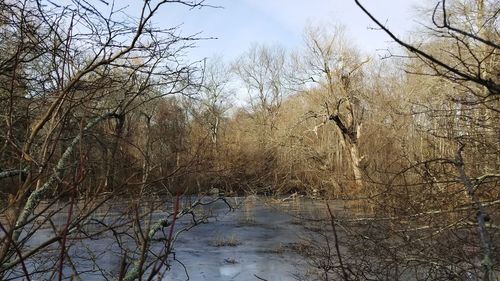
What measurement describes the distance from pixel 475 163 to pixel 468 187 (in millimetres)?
4799

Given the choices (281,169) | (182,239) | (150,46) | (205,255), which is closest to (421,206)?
(150,46)

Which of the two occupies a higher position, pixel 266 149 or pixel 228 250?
pixel 266 149

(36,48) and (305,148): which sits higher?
(305,148)

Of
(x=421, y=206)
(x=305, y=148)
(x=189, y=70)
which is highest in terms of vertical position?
(x=305, y=148)

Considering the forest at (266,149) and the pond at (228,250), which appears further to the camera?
the pond at (228,250)

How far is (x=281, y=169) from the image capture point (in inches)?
1013

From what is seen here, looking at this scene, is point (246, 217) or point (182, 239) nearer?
point (182, 239)

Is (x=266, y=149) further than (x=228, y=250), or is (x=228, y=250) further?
(x=266, y=149)

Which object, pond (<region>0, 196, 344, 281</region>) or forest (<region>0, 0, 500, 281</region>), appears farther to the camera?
pond (<region>0, 196, 344, 281</region>)

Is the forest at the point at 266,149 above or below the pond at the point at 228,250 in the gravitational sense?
above

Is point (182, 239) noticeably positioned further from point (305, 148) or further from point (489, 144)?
point (305, 148)

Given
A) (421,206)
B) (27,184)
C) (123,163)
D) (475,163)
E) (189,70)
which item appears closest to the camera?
(27,184)

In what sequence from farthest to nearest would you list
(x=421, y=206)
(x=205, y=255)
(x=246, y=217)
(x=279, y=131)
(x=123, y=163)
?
(x=279, y=131), (x=246, y=217), (x=205, y=255), (x=421, y=206), (x=123, y=163)

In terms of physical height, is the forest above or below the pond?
above
